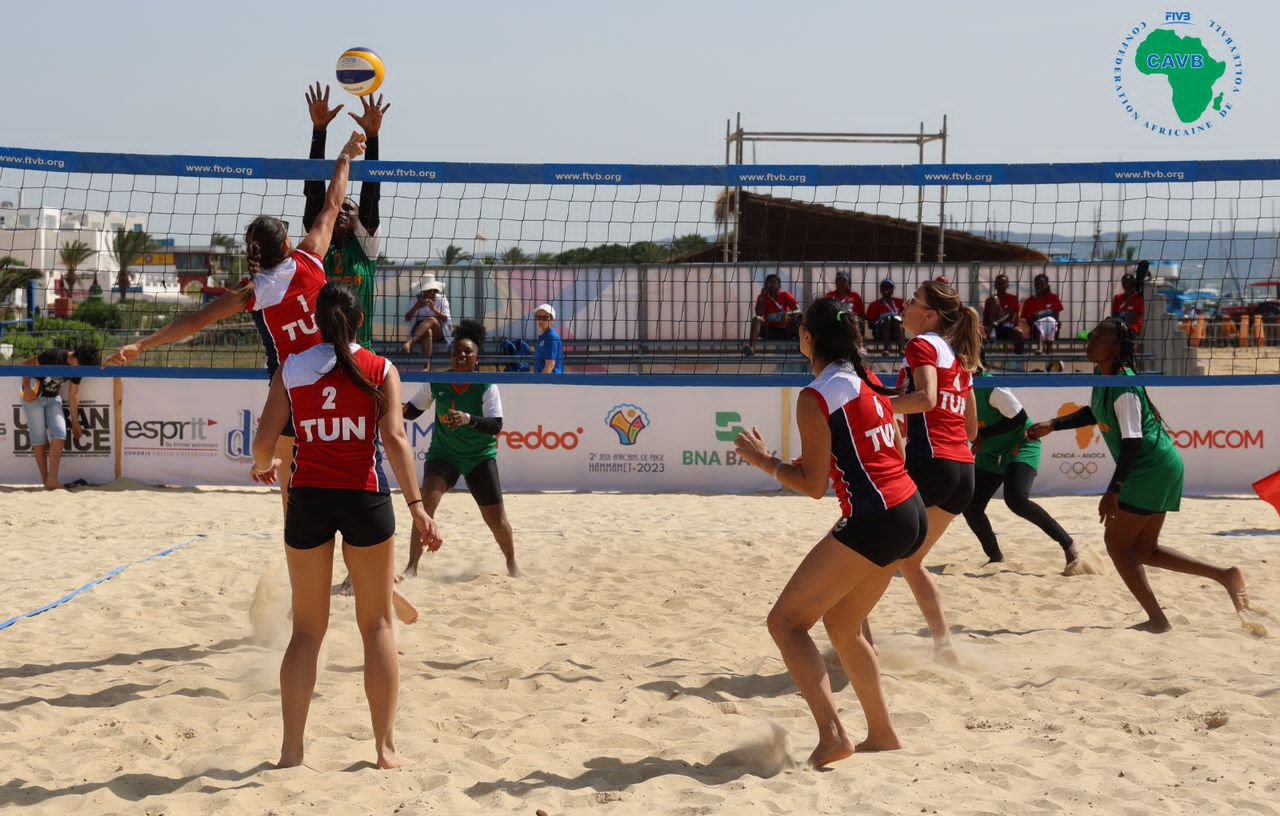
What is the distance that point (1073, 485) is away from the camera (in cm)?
1099

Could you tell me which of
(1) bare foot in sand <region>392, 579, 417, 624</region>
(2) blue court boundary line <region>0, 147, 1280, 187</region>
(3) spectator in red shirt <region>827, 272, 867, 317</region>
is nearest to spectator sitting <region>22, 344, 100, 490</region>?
(2) blue court boundary line <region>0, 147, 1280, 187</region>

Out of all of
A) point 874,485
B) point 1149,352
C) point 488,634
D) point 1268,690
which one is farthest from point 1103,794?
point 1149,352

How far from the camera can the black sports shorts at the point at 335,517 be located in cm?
366

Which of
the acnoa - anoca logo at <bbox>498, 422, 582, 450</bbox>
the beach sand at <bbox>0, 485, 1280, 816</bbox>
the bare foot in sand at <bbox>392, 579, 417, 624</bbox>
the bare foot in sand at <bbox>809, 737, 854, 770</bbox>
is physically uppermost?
the acnoa - anoca logo at <bbox>498, 422, 582, 450</bbox>

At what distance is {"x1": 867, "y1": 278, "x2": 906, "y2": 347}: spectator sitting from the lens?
11625mm

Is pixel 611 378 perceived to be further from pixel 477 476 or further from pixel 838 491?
pixel 838 491

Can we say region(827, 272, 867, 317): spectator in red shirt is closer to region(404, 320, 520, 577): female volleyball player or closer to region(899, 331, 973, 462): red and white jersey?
region(404, 320, 520, 577): female volleyball player

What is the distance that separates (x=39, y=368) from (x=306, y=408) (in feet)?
9.75

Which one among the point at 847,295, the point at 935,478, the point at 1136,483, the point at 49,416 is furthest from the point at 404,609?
the point at 847,295

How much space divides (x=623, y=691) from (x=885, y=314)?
8319mm

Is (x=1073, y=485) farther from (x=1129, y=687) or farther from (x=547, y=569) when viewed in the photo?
(x=1129, y=687)

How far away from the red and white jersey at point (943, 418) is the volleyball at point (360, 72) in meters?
2.92

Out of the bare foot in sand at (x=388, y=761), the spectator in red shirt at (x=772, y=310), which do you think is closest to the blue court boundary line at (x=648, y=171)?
the bare foot in sand at (x=388, y=761)

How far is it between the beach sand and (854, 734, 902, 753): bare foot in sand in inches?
4.6
